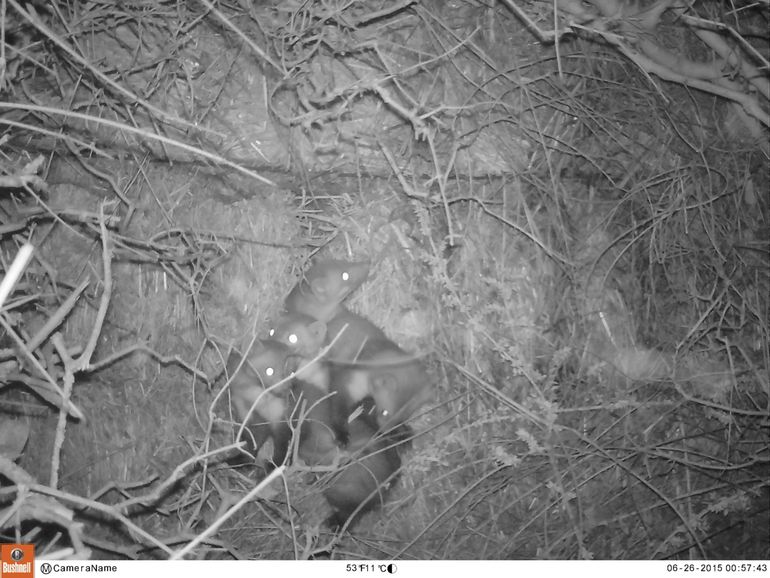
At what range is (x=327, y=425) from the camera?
2059 millimetres

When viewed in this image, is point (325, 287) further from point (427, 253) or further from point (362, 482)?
point (362, 482)

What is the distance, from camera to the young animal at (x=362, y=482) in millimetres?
1984

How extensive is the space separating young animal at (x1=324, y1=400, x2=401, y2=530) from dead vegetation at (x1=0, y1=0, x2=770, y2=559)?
0.05m

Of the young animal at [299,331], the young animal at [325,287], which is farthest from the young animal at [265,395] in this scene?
the young animal at [325,287]

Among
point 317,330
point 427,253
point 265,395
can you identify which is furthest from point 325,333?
point 427,253

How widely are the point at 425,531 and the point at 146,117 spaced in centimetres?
158

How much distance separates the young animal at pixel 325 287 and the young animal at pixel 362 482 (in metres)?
0.45

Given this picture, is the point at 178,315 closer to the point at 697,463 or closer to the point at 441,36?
the point at 441,36

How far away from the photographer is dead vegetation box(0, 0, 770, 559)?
1.98 metres
